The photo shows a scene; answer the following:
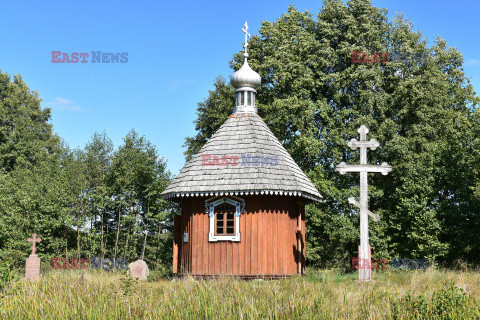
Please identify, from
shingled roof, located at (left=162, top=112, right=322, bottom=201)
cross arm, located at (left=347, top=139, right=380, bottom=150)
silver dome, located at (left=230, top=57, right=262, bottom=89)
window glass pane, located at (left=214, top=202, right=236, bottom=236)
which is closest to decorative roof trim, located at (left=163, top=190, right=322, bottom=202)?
shingled roof, located at (left=162, top=112, right=322, bottom=201)

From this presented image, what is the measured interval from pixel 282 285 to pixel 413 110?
18881 mm

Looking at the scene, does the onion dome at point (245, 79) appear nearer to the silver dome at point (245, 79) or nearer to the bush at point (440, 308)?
the silver dome at point (245, 79)

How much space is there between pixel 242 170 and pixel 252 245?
231 cm

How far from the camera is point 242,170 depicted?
14.6 metres

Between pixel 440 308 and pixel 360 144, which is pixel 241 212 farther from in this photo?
pixel 440 308

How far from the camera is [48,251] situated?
2673 cm

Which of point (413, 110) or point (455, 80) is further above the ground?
point (455, 80)

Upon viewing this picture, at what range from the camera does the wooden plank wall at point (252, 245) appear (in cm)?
1429

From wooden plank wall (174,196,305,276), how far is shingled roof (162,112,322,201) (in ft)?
2.09

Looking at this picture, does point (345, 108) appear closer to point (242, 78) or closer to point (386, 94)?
point (386, 94)

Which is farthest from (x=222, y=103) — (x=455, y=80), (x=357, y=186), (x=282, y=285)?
(x=282, y=285)

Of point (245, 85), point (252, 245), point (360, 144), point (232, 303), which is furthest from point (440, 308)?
point (245, 85)

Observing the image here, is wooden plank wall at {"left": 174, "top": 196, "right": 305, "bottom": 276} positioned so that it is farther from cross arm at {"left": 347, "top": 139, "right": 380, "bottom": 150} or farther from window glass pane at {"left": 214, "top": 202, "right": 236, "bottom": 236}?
cross arm at {"left": 347, "top": 139, "right": 380, "bottom": 150}

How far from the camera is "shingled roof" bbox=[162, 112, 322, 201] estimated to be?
14141 millimetres
